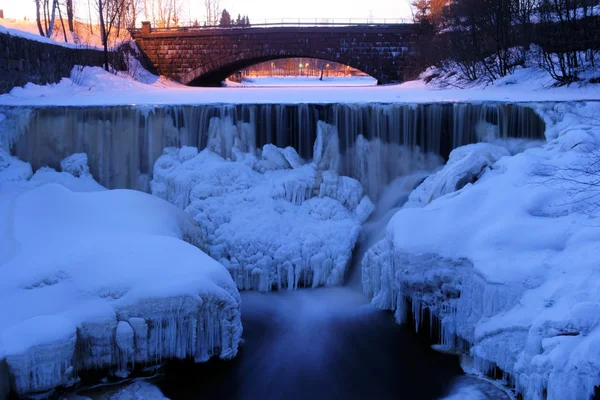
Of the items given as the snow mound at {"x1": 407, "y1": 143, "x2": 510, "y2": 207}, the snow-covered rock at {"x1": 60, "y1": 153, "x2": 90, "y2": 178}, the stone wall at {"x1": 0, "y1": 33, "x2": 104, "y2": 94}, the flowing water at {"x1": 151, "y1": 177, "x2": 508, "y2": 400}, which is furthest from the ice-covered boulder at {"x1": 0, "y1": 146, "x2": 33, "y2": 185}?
the snow mound at {"x1": 407, "y1": 143, "x2": 510, "y2": 207}

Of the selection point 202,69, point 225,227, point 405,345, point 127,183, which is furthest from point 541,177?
point 202,69

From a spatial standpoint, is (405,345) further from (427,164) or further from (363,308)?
(427,164)

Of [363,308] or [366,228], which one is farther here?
[366,228]

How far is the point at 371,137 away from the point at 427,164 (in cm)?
117

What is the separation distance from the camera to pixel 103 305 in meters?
6.71

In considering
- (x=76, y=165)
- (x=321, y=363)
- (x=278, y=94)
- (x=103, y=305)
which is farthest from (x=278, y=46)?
(x=103, y=305)

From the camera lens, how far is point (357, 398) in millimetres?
6699

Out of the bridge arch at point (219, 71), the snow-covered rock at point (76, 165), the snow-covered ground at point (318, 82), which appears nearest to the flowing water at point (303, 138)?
the snow-covered rock at point (76, 165)

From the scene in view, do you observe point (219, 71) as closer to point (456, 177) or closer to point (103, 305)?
point (456, 177)

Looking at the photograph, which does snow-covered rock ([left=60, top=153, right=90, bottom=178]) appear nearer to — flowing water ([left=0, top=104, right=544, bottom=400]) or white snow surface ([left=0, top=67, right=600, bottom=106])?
flowing water ([left=0, top=104, right=544, bottom=400])

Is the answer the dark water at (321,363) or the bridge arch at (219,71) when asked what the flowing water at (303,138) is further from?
the bridge arch at (219,71)

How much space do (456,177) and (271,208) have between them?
3149mm

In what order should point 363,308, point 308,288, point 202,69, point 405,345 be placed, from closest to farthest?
point 405,345, point 363,308, point 308,288, point 202,69

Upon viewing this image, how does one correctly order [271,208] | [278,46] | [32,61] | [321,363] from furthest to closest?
[278,46], [32,61], [271,208], [321,363]
